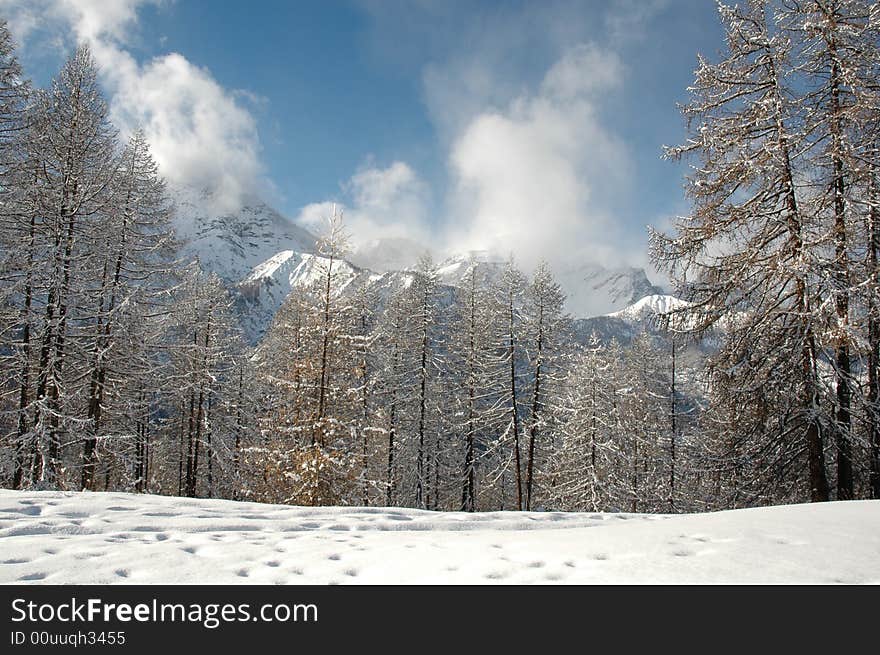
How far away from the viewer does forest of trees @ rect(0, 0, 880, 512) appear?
8.52 meters

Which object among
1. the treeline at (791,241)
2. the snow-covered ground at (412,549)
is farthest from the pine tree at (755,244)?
the snow-covered ground at (412,549)

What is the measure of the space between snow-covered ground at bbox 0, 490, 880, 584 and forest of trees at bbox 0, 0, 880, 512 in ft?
14.1

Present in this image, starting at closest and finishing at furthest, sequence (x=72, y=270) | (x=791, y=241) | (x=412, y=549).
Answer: (x=412, y=549) → (x=791, y=241) → (x=72, y=270)

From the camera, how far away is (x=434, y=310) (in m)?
23.7

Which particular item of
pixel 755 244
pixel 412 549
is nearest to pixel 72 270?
pixel 412 549

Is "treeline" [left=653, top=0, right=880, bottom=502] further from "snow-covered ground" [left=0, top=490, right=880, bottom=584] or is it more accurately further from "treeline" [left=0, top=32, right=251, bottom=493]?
"treeline" [left=0, top=32, right=251, bottom=493]

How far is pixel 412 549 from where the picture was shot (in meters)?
3.84

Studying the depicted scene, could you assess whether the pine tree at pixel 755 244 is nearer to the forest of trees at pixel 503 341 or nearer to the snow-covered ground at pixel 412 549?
the forest of trees at pixel 503 341

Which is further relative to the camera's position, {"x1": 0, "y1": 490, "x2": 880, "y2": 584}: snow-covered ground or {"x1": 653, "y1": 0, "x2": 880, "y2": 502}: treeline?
{"x1": 653, "y1": 0, "x2": 880, "y2": 502}: treeline

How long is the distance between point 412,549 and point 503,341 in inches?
734

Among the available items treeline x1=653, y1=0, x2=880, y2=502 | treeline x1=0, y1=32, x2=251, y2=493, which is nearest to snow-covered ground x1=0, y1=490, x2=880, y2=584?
treeline x1=653, y1=0, x2=880, y2=502

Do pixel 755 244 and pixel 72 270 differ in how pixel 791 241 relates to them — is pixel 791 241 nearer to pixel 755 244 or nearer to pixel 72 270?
pixel 755 244
